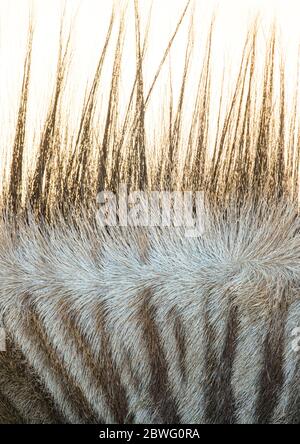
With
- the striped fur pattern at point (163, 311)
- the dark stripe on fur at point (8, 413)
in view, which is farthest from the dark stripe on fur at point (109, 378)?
the dark stripe on fur at point (8, 413)

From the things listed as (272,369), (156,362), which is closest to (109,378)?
(156,362)

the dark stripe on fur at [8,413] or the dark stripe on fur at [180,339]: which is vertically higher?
the dark stripe on fur at [180,339]

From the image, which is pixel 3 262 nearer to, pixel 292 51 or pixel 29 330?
pixel 29 330

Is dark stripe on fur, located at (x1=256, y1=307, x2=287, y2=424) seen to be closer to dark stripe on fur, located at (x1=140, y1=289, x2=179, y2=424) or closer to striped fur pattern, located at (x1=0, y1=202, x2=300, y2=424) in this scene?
striped fur pattern, located at (x1=0, y1=202, x2=300, y2=424)

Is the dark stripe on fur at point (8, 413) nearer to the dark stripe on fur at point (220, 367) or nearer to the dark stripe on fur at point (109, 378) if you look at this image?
the dark stripe on fur at point (109, 378)

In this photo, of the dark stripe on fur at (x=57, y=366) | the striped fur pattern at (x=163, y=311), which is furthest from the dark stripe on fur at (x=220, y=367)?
the dark stripe on fur at (x=57, y=366)

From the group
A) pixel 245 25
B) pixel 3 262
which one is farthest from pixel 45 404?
pixel 245 25

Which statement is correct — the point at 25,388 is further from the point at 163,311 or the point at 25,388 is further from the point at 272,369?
the point at 272,369

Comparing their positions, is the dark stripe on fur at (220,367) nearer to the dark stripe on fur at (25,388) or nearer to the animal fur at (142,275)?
the animal fur at (142,275)
